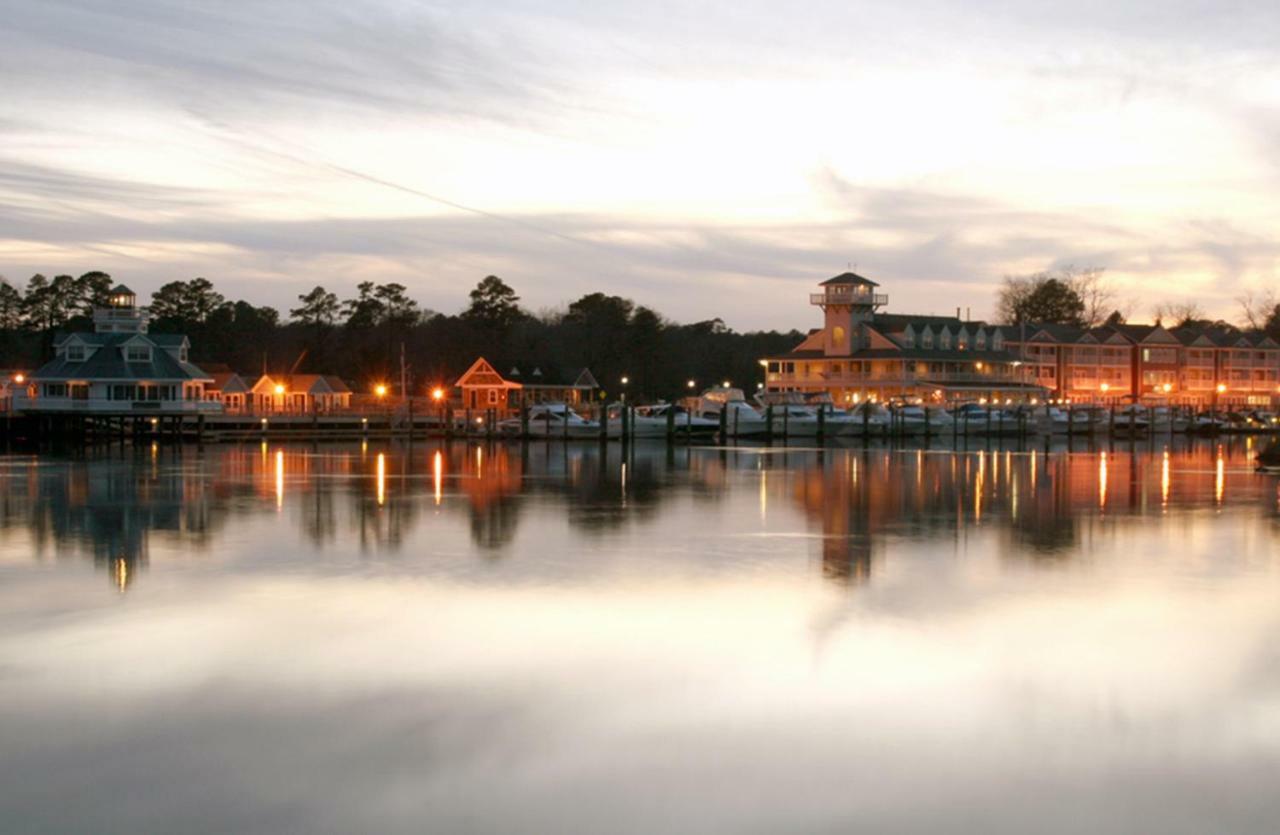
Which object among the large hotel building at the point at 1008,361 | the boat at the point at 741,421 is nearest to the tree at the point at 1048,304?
the large hotel building at the point at 1008,361

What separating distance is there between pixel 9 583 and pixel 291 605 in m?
Answer: 4.48

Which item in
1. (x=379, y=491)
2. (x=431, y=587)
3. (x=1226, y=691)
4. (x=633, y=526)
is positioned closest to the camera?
(x=1226, y=691)

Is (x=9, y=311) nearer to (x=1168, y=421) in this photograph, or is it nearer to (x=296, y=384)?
(x=296, y=384)

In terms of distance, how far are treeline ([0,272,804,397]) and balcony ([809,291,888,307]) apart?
19.9m

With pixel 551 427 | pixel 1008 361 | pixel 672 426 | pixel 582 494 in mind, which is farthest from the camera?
pixel 1008 361

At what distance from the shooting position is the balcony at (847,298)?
339ft

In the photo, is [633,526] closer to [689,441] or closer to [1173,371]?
[689,441]

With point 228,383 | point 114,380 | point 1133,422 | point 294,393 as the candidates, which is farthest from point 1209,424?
point 114,380

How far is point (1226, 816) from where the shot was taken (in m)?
9.38

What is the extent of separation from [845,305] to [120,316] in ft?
169

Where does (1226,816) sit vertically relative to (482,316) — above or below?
below

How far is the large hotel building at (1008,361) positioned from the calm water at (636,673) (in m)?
74.7

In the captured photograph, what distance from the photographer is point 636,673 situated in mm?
13445

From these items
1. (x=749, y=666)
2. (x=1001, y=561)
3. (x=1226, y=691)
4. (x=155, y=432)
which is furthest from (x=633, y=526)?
(x=155, y=432)
